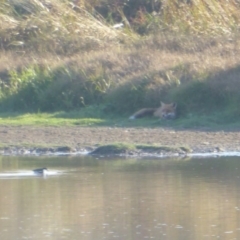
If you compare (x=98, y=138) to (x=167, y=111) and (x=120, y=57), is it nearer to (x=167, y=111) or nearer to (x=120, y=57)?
(x=167, y=111)

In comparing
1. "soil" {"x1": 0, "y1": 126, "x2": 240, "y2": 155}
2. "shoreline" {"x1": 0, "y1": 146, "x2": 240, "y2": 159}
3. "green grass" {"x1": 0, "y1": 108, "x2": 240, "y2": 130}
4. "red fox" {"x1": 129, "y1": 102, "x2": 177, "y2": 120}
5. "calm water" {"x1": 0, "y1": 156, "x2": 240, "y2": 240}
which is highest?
"red fox" {"x1": 129, "y1": 102, "x2": 177, "y2": 120}

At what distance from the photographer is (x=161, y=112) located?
15266 millimetres

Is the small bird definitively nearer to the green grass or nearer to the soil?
the soil

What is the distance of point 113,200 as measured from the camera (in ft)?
28.5

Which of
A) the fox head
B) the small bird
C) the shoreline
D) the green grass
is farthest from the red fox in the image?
the small bird

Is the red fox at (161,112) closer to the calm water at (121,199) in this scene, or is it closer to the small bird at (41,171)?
the calm water at (121,199)

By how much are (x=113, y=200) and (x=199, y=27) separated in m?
12.8

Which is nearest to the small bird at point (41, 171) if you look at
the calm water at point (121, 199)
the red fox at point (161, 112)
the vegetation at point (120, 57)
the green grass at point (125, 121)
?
the calm water at point (121, 199)

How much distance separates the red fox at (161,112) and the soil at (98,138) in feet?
2.73

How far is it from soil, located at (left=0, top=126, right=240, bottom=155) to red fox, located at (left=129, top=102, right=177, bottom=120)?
833 millimetres

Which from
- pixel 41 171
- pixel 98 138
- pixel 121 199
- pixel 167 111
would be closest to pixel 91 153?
pixel 98 138

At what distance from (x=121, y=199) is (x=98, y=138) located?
479cm

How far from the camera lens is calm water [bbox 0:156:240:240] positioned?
7.26 metres

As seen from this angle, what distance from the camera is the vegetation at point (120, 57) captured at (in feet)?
53.0
